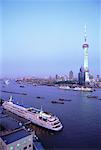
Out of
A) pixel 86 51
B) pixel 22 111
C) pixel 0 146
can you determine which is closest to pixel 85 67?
pixel 86 51

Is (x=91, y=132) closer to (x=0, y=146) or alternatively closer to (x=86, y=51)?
(x=0, y=146)

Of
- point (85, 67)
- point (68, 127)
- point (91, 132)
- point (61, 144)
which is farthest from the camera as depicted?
point (85, 67)

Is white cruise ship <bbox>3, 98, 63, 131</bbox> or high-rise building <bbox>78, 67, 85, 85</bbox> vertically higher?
high-rise building <bbox>78, 67, 85, 85</bbox>

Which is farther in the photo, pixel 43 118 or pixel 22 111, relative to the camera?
pixel 22 111

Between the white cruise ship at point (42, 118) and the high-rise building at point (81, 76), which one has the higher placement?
the high-rise building at point (81, 76)

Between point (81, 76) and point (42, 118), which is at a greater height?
point (81, 76)

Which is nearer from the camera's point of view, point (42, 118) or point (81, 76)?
point (42, 118)

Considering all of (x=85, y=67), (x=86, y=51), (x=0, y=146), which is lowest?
(x=0, y=146)

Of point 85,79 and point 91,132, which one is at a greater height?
point 85,79

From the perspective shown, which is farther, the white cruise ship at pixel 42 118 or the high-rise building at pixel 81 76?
the high-rise building at pixel 81 76

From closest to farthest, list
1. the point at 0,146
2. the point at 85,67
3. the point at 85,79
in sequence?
the point at 0,146, the point at 85,79, the point at 85,67

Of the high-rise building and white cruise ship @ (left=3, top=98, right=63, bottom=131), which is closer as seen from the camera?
white cruise ship @ (left=3, top=98, right=63, bottom=131)
